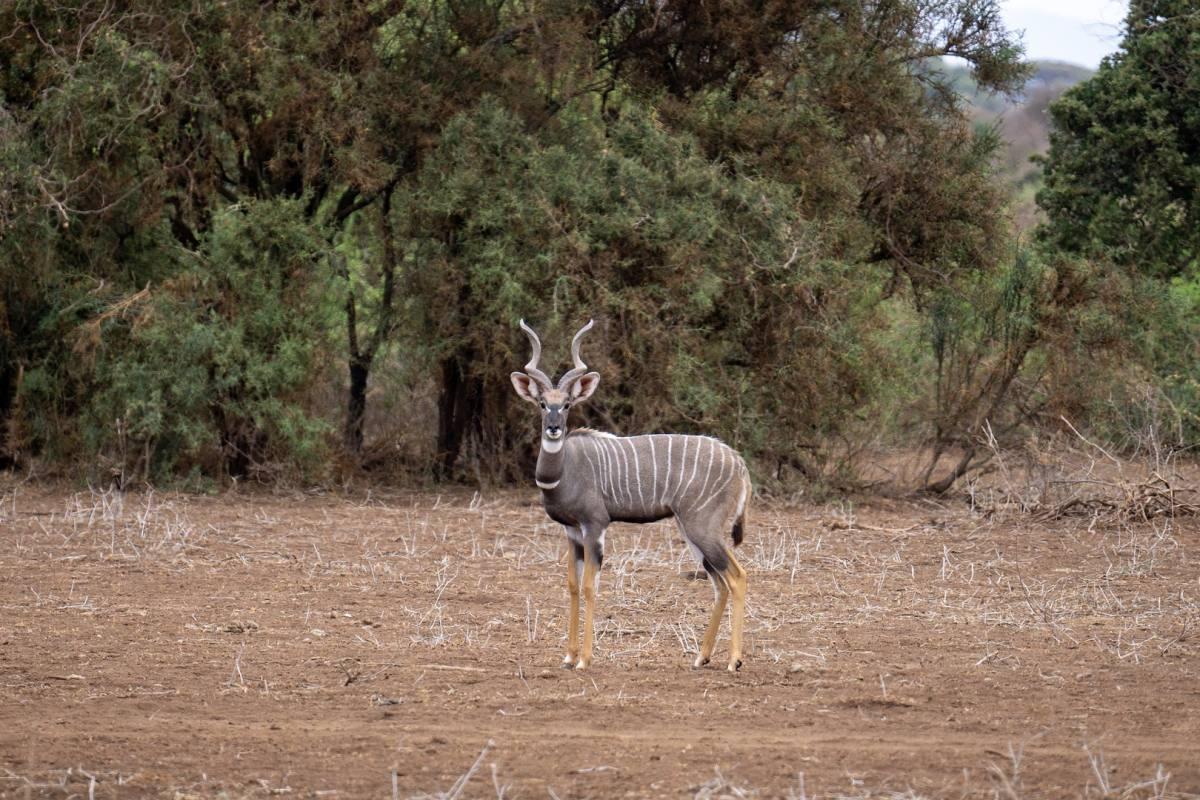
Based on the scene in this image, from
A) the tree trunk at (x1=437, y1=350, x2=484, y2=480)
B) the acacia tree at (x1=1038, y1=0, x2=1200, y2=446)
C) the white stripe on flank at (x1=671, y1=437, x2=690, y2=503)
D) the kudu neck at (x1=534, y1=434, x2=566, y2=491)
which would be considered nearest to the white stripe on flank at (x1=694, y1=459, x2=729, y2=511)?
the white stripe on flank at (x1=671, y1=437, x2=690, y2=503)

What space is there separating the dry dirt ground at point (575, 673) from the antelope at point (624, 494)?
0.34 metres

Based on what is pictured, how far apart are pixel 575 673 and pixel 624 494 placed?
0.96 meters

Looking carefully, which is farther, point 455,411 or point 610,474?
point 455,411

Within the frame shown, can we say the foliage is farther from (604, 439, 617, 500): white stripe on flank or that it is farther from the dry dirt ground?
Result: (604, 439, 617, 500): white stripe on flank

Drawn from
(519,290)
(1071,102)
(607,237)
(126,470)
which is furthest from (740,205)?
(126,470)

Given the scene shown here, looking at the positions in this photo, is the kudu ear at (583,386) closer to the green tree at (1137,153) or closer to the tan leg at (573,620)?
the tan leg at (573,620)

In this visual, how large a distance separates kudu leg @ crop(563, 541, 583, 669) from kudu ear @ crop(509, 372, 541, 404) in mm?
772

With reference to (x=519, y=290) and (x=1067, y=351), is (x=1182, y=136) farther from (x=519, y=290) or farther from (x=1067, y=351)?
(x=519, y=290)

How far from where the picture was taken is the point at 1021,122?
64938mm

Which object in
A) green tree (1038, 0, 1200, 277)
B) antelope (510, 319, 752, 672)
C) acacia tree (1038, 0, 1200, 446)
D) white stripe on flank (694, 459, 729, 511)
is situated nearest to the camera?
antelope (510, 319, 752, 672)

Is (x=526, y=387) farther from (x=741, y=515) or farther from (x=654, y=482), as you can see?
(x=741, y=515)

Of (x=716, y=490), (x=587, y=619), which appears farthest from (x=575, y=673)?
(x=716, y=490)

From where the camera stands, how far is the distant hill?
1603cm

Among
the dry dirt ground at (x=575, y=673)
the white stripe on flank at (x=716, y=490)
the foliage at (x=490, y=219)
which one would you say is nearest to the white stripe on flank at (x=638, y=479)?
the white stripe on flank at (x=716, y=490)
